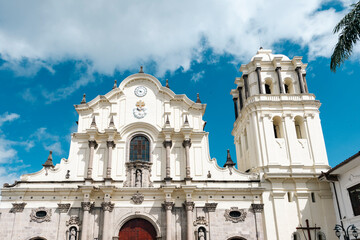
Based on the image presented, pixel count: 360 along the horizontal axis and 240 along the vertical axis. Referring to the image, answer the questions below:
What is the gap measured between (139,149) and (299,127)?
12.7m

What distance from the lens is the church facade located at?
21984mm

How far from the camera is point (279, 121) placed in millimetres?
26469

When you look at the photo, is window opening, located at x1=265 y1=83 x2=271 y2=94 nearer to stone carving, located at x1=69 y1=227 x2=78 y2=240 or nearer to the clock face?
the clock face

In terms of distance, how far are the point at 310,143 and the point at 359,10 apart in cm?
1224

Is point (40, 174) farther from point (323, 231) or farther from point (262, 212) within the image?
point (323, 231)

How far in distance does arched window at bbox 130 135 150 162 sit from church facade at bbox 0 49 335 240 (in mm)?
75

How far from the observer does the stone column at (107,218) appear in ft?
69.6

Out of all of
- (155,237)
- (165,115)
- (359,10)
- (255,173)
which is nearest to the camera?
(359,10)

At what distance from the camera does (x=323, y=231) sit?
2219 cm

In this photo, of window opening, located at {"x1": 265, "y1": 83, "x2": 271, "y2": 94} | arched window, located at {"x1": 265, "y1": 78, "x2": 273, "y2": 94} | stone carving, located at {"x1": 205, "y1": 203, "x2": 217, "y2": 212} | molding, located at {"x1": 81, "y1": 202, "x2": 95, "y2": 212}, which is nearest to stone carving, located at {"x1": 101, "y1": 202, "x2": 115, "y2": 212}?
molding, located at {"x1": 81, "y1": 202, "x2": 95, "y2": 212}

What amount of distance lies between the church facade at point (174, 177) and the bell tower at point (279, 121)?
0.08 metres

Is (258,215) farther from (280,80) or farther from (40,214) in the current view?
(40,214)

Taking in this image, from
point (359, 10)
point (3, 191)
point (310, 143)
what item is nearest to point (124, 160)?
point (3, 191)

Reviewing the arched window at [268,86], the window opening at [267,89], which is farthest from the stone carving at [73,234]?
the window opening at [267,89]
